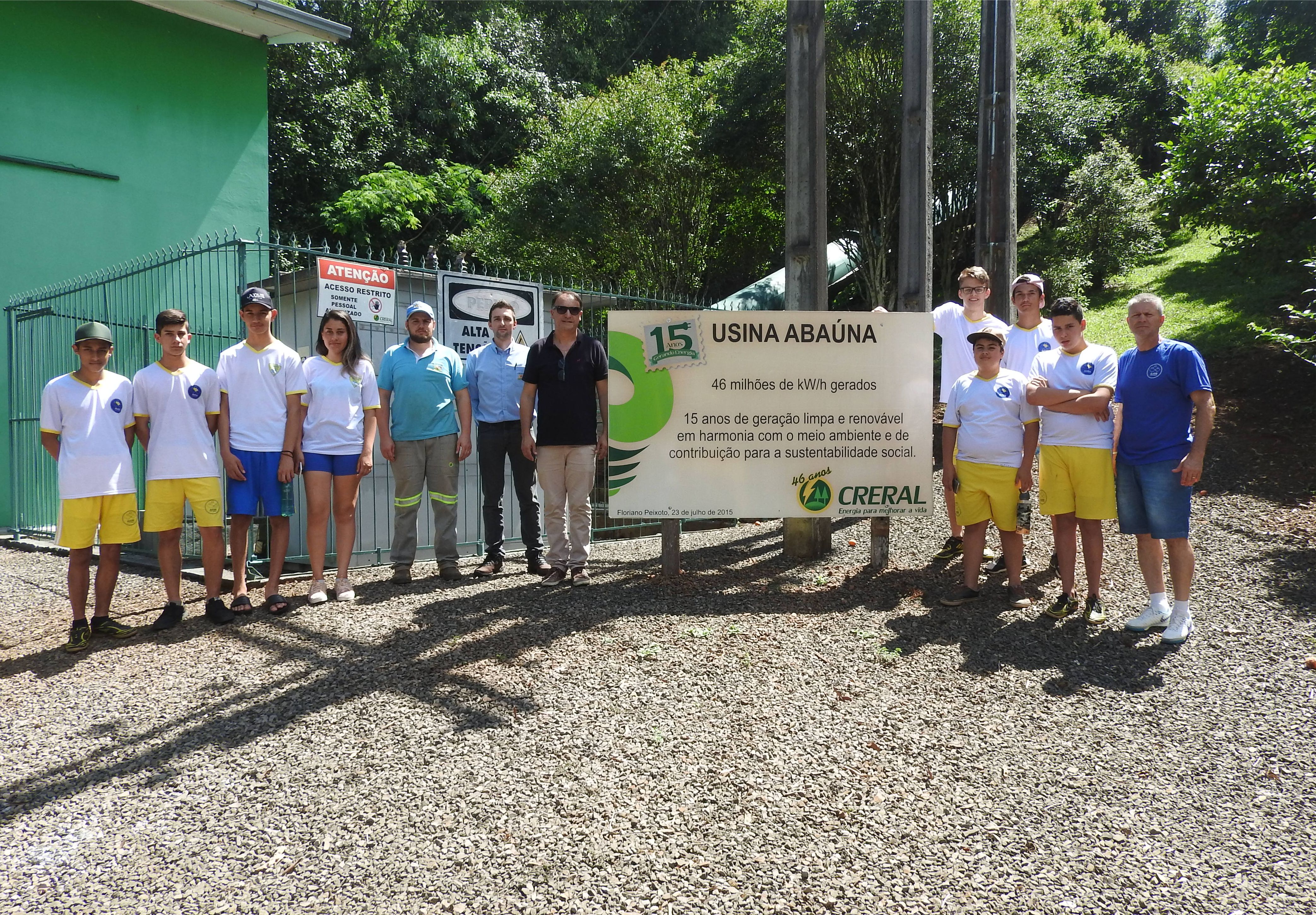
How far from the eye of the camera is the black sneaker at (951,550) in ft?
21.8

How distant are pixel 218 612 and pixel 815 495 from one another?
411 centimetres

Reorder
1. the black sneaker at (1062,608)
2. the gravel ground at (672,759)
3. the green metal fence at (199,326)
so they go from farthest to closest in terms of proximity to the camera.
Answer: the green metal fence at (199,326), the black sneaker at (1062,608), the gravel ground at (672,759)

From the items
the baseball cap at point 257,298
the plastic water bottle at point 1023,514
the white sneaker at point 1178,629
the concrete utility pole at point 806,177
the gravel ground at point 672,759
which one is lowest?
the gravel ground at point 672,759

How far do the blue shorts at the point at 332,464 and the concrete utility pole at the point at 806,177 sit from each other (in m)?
3.27

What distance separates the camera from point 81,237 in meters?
11.5

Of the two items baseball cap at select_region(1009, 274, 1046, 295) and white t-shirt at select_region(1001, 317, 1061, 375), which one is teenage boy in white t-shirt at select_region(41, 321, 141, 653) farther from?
baseball cap at select_region(1009, 274, 1046, 295)

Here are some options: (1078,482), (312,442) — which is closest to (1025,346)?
(1078,482)

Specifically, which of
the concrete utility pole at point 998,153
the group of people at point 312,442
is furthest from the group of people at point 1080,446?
the group of people at point 312,442

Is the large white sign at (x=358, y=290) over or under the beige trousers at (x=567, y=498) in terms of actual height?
over

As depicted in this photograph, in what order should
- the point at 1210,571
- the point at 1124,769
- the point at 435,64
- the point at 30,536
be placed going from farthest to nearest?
the point at 435,64 < the point at 30,536 < the point at 1210,571 < the point at 1124,769

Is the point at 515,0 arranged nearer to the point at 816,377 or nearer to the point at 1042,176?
the point at 1042,176

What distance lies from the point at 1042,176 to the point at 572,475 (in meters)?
15.3

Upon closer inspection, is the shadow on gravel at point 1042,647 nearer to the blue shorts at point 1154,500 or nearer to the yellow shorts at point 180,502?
the blue shorts at point 1154,500

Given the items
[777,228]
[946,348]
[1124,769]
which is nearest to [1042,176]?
[777,228]
